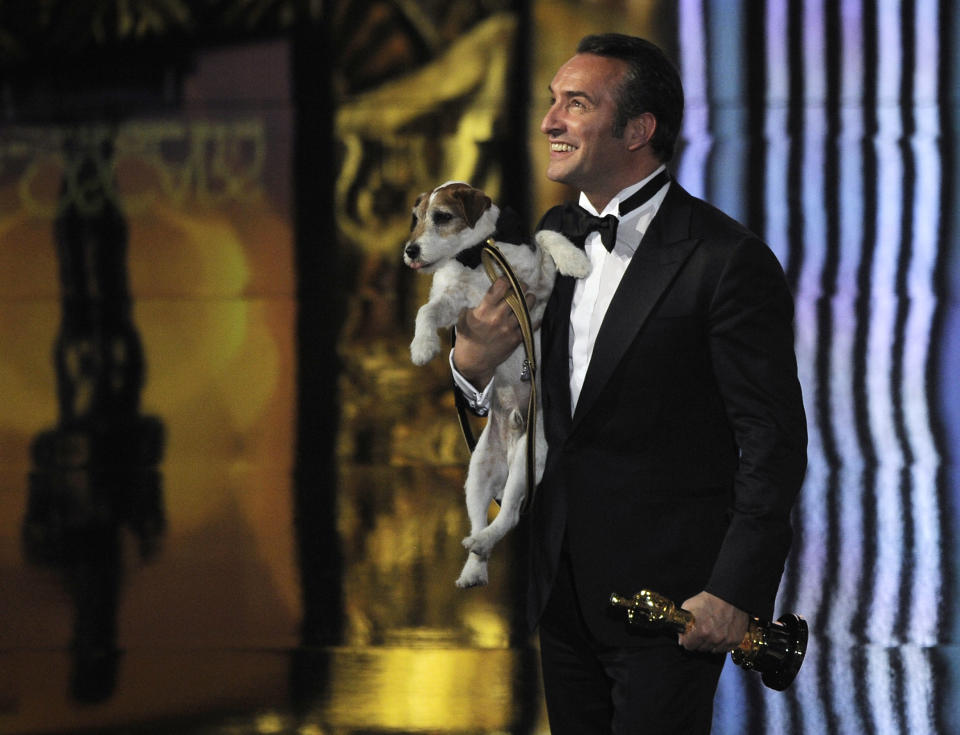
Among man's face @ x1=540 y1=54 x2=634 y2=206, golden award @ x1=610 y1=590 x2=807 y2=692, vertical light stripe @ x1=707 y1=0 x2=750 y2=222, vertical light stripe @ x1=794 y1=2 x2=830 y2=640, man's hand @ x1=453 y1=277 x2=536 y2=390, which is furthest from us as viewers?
vertical light stripe @ x1=707 y1=0 x2=750 y2=222

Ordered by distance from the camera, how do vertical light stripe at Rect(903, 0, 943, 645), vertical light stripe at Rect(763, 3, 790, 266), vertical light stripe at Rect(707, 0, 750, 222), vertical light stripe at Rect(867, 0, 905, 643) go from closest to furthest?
vertical light stripe at Rect(903, 0, 943, 645), vertical light stripe at Rect(867, 0, 905, 643), vertical light stripe at Rect(763, 3, 790, 266), vertical light stripe at Rect(707, 0, 750, 222)

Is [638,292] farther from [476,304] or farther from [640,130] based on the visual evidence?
[476,304]

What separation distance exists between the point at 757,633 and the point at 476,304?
29.5 inches

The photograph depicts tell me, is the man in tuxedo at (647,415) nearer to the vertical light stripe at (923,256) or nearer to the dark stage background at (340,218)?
the dark stage background at (340,218)

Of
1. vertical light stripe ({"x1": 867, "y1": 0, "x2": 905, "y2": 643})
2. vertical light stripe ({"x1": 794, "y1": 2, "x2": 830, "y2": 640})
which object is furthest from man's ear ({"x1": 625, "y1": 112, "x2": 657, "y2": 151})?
vertical light stripe ({"x1": 794, "y1": 2, "x2": 830, "y2": 640})

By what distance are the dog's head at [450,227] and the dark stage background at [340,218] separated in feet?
12.5

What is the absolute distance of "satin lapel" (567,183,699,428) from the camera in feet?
6.15

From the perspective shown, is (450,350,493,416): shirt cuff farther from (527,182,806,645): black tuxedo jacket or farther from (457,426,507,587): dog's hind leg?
(527,182,806,645): black tuxedo jacket

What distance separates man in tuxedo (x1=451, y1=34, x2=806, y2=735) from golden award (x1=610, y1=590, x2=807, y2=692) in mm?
31

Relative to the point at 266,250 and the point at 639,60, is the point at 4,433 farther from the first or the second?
the point at 639,60

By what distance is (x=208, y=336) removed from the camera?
7.65 metres

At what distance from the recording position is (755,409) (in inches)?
72.2

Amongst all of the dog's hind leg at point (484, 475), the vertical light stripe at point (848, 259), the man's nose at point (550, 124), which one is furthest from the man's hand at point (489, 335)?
the vertical light stripe at point (848, 259)

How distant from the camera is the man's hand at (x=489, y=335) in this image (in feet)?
6.69
